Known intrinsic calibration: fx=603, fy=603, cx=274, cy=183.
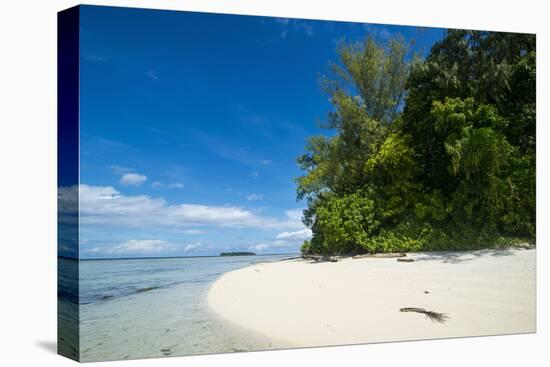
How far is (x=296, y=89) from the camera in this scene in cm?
722

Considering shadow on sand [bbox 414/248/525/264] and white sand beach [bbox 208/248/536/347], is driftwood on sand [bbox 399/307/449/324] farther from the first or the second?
shadow on sand [bbox 414/248/525/264]

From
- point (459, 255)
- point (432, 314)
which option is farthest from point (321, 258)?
point (459, 255)

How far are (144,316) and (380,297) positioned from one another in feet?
8.85

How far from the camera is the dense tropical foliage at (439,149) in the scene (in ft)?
25.8

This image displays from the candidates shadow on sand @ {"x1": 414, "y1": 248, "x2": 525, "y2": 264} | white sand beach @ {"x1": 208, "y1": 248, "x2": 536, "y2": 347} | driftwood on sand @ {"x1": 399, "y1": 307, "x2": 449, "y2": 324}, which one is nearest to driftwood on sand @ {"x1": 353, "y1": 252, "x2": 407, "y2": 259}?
white sand beach @ {"x1": 208, "y1": 248, "x2": 536, "y2": 347}

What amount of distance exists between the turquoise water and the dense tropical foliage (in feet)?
6.94

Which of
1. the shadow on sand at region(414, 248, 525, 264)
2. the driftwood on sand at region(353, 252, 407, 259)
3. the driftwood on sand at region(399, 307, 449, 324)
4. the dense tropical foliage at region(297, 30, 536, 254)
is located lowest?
the driftwood on sand at region(399, 307, 449, 324)

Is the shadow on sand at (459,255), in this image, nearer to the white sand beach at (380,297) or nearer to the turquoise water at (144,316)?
the white sand beach at (380,297)

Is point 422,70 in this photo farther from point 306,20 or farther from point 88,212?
Result: point 88,212

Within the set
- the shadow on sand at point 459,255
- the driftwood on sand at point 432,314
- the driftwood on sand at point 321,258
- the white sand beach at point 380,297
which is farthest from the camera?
the shadow on sand at point 459,255

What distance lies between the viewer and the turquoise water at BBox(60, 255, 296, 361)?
582 cm

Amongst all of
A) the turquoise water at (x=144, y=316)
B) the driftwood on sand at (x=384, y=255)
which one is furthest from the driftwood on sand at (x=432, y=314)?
the turquoise water at (x=144, y=316)

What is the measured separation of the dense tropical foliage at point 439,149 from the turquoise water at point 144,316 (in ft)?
6.94

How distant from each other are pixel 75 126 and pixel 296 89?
2630mm
